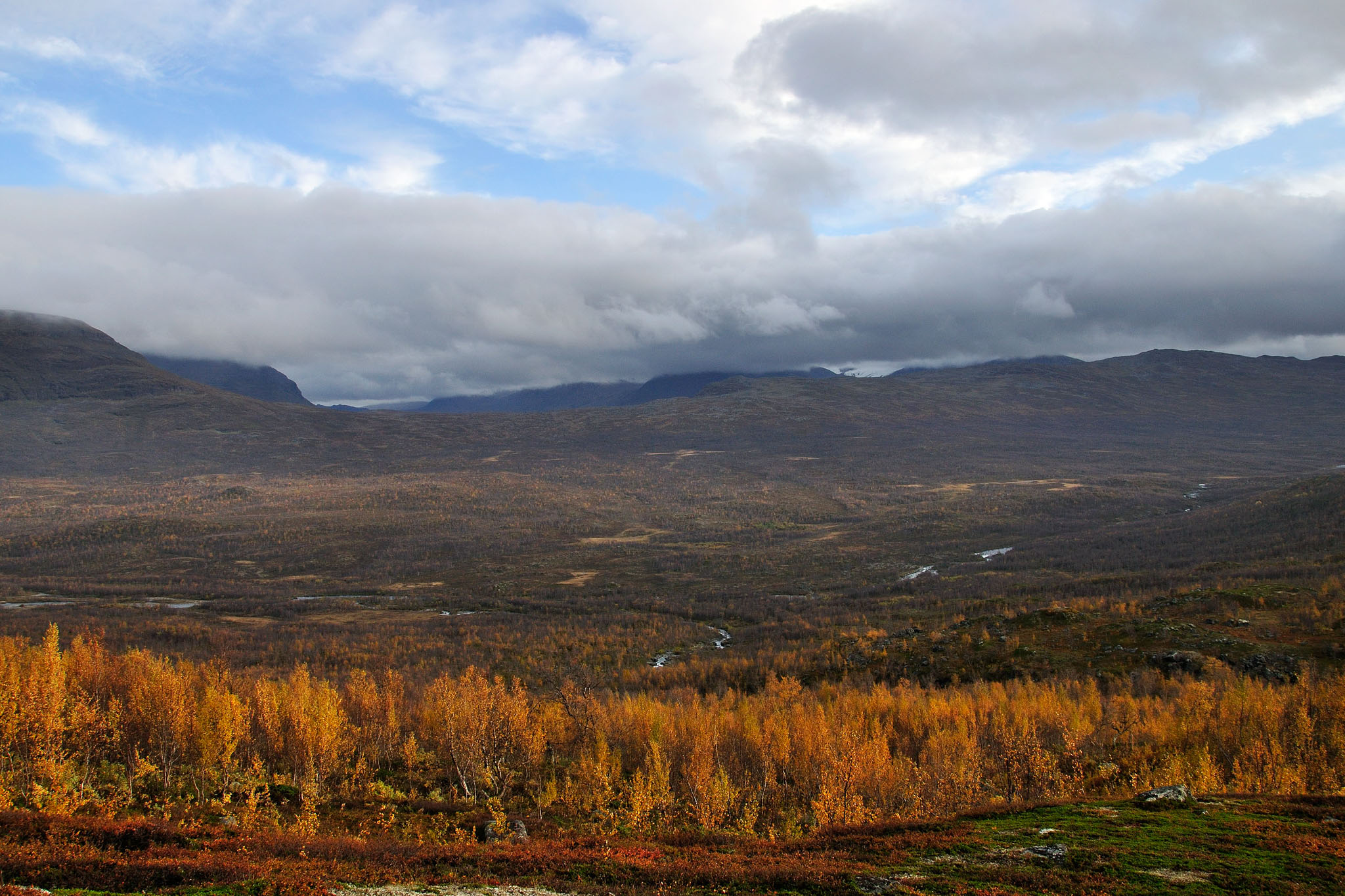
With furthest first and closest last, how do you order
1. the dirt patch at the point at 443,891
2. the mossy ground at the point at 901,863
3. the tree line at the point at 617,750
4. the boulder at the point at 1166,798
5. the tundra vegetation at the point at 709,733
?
the tree line at the point at 617,750
the boulder at the point at 1166,798
the tundra vegetation at the point at 709,733
the mossy ground at the point at 901,863
the dirt patch at the point at 443,891

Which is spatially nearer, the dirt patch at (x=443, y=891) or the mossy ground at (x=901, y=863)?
the dirt patch at (x=443, y=891)

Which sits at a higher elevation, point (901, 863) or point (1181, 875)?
point (1181, 875)

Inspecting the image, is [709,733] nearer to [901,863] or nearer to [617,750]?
[617,750]

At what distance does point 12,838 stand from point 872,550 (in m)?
136

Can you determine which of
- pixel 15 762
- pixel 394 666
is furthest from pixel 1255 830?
pixel 394 666

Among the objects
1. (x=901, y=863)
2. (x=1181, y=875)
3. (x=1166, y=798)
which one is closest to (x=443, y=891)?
(x=901, y=863)

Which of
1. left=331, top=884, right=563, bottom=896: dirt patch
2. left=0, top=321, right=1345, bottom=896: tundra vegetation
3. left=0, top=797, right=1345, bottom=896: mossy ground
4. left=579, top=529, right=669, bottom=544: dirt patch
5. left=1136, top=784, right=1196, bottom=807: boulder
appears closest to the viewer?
left=331, top=884, right=563, bottom=896: dirt patch

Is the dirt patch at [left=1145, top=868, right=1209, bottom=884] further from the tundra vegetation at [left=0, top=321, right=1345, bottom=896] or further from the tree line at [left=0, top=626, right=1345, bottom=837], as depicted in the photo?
the tree line at [left=0, top=626, right=1345, bottom=837]

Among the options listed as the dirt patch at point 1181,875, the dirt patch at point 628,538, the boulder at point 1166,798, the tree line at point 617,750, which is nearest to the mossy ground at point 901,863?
the dirt patch at point 1181,875

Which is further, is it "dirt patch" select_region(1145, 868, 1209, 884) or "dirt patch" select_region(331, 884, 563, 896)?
"dirt patch" select_region(1145, 868, 1209, 884)

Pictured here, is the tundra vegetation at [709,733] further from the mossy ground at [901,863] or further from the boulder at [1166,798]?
the boulder at [1166,798]

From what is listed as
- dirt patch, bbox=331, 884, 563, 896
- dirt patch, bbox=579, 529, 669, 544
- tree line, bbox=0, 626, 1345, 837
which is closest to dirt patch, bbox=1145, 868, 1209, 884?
tree line, bbox=0, 626, 1345, 837

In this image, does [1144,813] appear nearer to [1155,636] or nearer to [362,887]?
[362,887]

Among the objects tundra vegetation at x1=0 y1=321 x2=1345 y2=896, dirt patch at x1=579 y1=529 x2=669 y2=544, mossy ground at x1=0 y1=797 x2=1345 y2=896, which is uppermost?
mossy ground at x1=0 y1=797 x2=1345 y2=896
